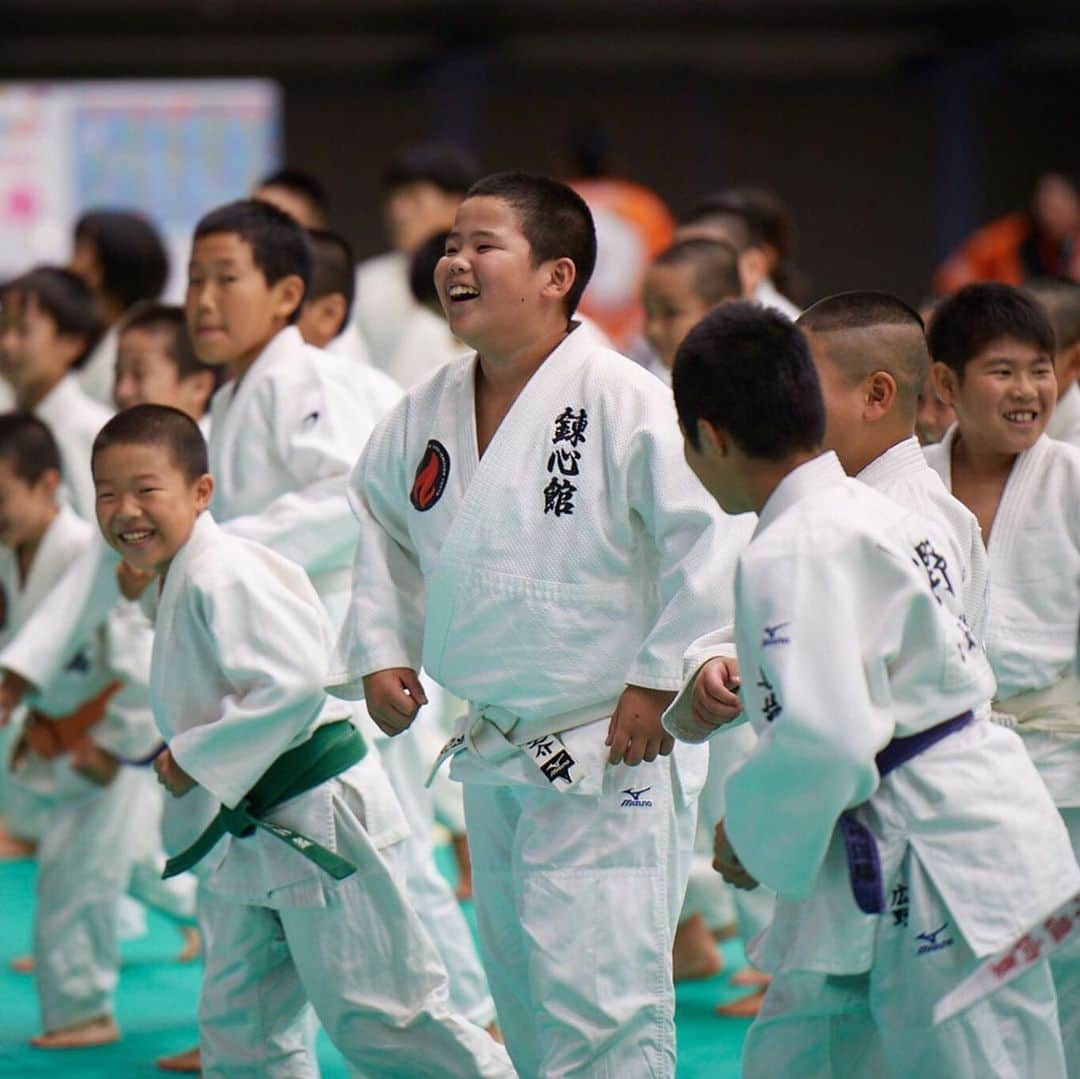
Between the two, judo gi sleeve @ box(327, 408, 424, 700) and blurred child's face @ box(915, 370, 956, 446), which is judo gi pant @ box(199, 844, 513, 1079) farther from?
blurred child's face @ box(915, 370, 956, 446)

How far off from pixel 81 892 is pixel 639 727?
1974 millimetres

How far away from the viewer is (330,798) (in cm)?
345

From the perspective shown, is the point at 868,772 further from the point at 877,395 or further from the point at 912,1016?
the point at 877,395

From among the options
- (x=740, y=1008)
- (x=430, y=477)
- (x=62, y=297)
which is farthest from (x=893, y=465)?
(x=62, y=297)

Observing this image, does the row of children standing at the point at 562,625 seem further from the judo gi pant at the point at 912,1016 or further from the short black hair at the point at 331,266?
the short black hair at the point at 331,266

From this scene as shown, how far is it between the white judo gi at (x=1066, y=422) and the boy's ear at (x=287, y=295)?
1.60 metres

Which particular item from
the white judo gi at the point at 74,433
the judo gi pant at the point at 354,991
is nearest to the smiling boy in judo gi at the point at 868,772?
the judo gi pant at the point at 354,991

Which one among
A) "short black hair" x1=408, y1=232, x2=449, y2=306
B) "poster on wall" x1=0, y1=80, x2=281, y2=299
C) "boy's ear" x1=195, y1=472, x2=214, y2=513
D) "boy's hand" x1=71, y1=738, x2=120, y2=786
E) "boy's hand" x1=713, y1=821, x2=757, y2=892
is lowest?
"boy's hand" x1=713, y1=821, x2=757, y2=892

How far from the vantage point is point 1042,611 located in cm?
346

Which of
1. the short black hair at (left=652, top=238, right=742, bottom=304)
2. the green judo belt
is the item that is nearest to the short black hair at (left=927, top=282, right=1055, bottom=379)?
the short black hair at (left=652, top=238, right=742, bottom=304)

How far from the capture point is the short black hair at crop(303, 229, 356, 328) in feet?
16.0

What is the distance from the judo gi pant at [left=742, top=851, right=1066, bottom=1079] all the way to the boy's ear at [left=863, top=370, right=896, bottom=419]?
2.46 ft

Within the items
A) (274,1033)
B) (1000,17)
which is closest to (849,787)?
(274,1033)

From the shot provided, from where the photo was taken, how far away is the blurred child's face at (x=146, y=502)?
3.50 metres
